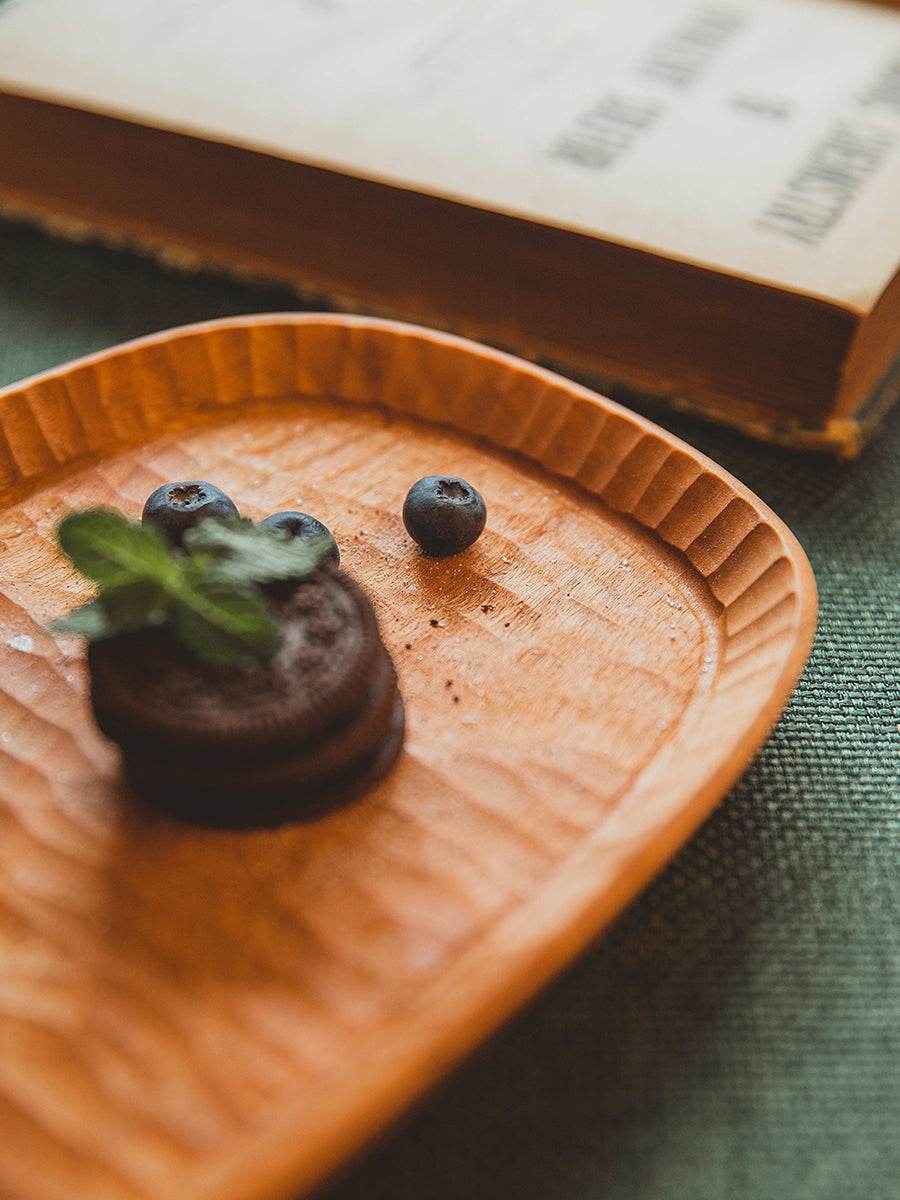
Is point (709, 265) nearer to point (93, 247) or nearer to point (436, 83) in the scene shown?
point (436, 83)

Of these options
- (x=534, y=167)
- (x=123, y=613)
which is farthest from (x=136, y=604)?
(x=534, y=167)

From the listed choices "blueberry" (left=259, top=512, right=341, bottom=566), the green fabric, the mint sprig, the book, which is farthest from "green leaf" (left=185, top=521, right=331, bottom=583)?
the book

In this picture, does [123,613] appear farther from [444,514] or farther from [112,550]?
[444,514]

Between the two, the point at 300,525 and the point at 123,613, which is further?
the point at 300,525

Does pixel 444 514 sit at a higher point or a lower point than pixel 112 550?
lower

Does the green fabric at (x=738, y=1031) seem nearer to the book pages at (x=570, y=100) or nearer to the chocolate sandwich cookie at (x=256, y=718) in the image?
the chocolate sandwich cookie at (x=256, y=718)

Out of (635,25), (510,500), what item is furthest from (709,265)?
(635,25)

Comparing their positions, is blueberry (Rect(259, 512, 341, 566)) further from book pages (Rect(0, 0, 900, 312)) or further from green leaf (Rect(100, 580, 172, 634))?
book pages (Rect(0, 0, 900, 312))
